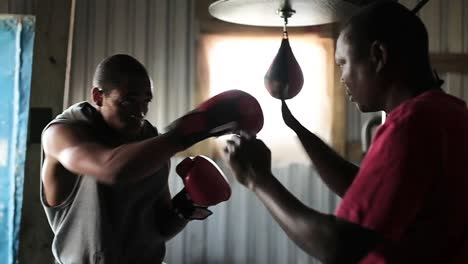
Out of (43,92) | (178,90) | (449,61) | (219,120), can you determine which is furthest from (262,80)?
(219,120)

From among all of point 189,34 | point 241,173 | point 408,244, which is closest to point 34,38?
point 189,34

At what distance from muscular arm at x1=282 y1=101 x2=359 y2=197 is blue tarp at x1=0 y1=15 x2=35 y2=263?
1.42m

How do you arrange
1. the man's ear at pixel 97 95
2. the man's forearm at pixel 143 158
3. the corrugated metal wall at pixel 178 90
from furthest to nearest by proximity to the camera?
the corrugated metal wall at pixel 178 90 < the man's ear at pixel 97 95 < the man's forearm at pixel 143 158

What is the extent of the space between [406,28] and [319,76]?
1.77 metres

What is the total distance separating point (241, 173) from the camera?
1.26 m

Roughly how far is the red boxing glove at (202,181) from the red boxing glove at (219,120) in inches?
10.9

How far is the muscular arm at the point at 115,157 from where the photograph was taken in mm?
1581

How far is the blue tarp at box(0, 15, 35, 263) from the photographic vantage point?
8.69ft

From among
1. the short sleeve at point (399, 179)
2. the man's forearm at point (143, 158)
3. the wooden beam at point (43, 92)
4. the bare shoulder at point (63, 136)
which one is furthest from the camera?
the wooden beam at point (43, 92)

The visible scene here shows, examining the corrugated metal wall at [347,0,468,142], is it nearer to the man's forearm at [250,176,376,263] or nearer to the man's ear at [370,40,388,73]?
the man's ear at [370,40,388,73]

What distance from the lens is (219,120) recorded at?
1.62 m

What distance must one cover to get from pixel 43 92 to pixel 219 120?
3.61ft

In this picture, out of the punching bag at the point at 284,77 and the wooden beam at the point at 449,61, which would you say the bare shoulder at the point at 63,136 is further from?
the wooden beam at the point at 449,61

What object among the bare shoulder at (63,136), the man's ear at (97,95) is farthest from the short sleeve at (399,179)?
the man's ear at (97,95)
